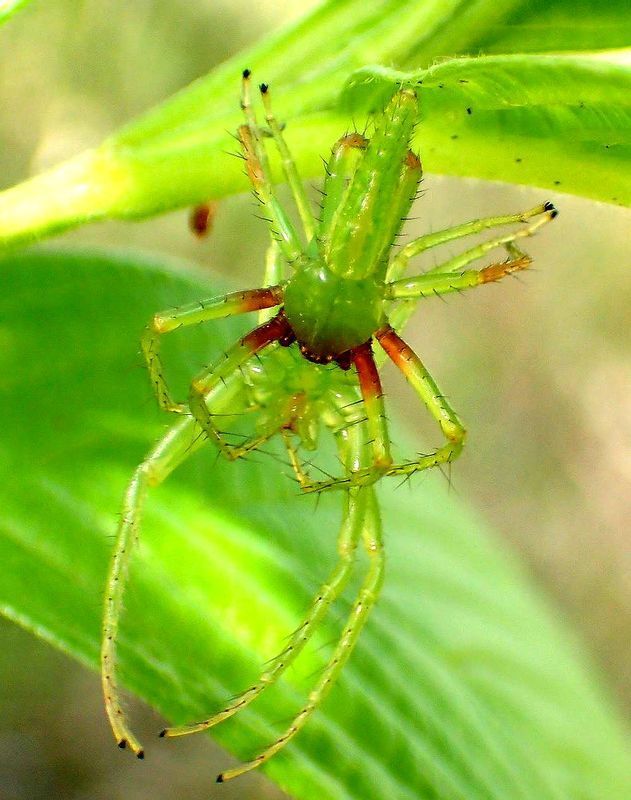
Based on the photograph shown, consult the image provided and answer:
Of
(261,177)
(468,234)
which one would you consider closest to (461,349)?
(468,234)

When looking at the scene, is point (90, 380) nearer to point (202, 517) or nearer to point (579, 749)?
point (202, 517)

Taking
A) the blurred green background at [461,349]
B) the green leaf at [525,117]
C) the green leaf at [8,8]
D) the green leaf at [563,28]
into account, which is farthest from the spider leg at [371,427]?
the blurred green background at [461,349]

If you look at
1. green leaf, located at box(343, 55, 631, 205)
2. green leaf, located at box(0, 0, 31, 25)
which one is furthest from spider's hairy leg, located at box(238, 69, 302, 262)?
green leaf, located at box(0, 0, 31, 25)

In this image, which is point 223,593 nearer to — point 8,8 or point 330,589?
point 330,589

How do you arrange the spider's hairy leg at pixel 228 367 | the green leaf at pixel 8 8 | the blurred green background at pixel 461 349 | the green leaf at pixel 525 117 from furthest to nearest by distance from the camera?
the blurred green background at pixel 461 349 → the spider's hairy leg at pixel 228 367 → the green leaf at pixel 8 8 → the green leaf at pixel 525 117

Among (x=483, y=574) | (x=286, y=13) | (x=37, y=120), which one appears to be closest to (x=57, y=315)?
(x=483, y=574)

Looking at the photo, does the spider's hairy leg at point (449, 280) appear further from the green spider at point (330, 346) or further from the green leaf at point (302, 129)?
the green leaf at point (302, 129)
